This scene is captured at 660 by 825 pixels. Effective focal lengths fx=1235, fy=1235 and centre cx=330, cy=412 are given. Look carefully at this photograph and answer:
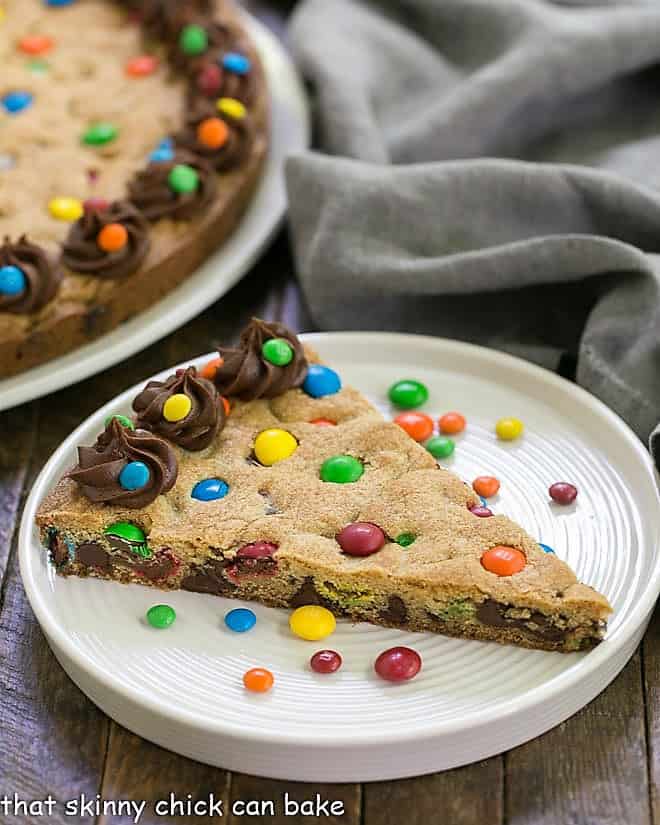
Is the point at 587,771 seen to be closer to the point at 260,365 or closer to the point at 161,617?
the point at 161,617

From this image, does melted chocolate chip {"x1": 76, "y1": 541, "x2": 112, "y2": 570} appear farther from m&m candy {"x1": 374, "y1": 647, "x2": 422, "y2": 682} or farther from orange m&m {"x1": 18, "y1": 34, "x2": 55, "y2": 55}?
orange m&m {"x1": 18, "y1": 34, "x2": 55, "y2": 55}

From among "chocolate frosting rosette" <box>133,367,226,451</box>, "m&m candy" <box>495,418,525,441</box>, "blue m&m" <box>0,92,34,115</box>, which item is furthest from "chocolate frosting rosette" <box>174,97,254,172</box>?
"m&m candy" <box>495,418,525,441</box>

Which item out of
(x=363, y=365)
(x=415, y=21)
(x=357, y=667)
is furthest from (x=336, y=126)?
(x=357, y=667)

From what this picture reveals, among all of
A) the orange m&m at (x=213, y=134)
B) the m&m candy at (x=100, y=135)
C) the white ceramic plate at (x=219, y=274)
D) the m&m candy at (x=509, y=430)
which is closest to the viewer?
the m&m candy at (x=509, y=430)

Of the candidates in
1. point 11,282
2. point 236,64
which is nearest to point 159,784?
point 11,282

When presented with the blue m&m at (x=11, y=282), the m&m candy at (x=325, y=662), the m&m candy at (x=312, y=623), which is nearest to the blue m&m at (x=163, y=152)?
the blue m&m at (x=11, y=282)

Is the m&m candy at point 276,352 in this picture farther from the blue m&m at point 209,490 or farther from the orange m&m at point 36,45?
the orange m&m at point 36,45
